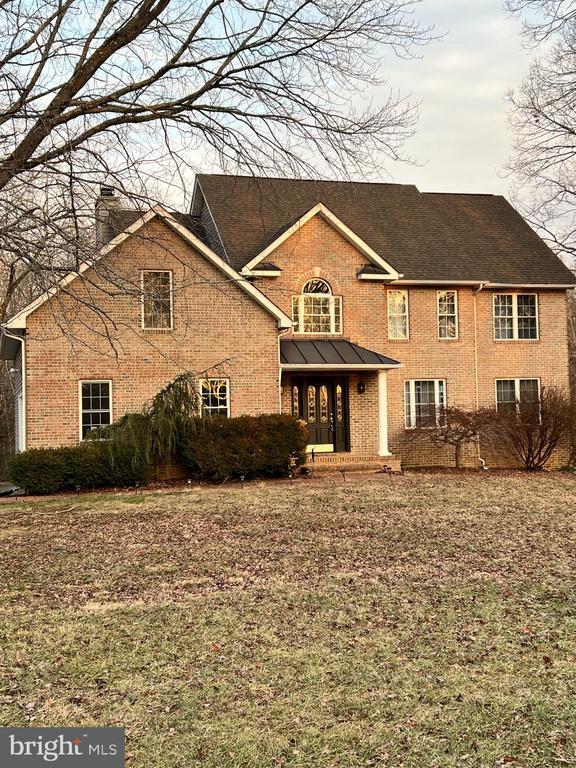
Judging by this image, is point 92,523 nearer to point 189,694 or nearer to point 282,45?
point 189,694

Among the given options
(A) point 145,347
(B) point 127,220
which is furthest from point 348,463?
(B) point 127,220

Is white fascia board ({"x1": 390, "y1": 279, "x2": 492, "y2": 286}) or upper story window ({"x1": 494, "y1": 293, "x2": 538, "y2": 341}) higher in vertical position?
white fascia board ({"x1": 390, "y1": 279, "x2": 492, "y2": 286})

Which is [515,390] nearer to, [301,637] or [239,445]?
[239,445]

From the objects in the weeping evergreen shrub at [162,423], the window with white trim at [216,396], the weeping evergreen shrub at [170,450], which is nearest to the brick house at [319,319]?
the window with white trim at [216,396]

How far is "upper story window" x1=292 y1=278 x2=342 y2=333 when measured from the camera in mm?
20797

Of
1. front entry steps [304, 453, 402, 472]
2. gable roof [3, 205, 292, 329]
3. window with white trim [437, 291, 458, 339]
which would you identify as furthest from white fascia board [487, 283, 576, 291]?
gable roof [3, 205, 292, 329]

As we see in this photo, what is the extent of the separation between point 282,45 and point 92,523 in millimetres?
8470

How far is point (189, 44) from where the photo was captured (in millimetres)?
11289

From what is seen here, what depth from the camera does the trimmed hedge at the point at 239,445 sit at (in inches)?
655

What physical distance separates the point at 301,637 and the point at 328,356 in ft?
44.9

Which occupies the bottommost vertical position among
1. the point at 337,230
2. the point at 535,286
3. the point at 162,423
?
the point at 162,423

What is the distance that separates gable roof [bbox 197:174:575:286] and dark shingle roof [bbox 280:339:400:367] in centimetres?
292

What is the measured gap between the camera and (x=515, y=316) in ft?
74.9

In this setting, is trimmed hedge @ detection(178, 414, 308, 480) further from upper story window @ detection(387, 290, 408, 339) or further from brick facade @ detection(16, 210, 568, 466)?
upper story window @ detection(387, 290, 408, 339)
